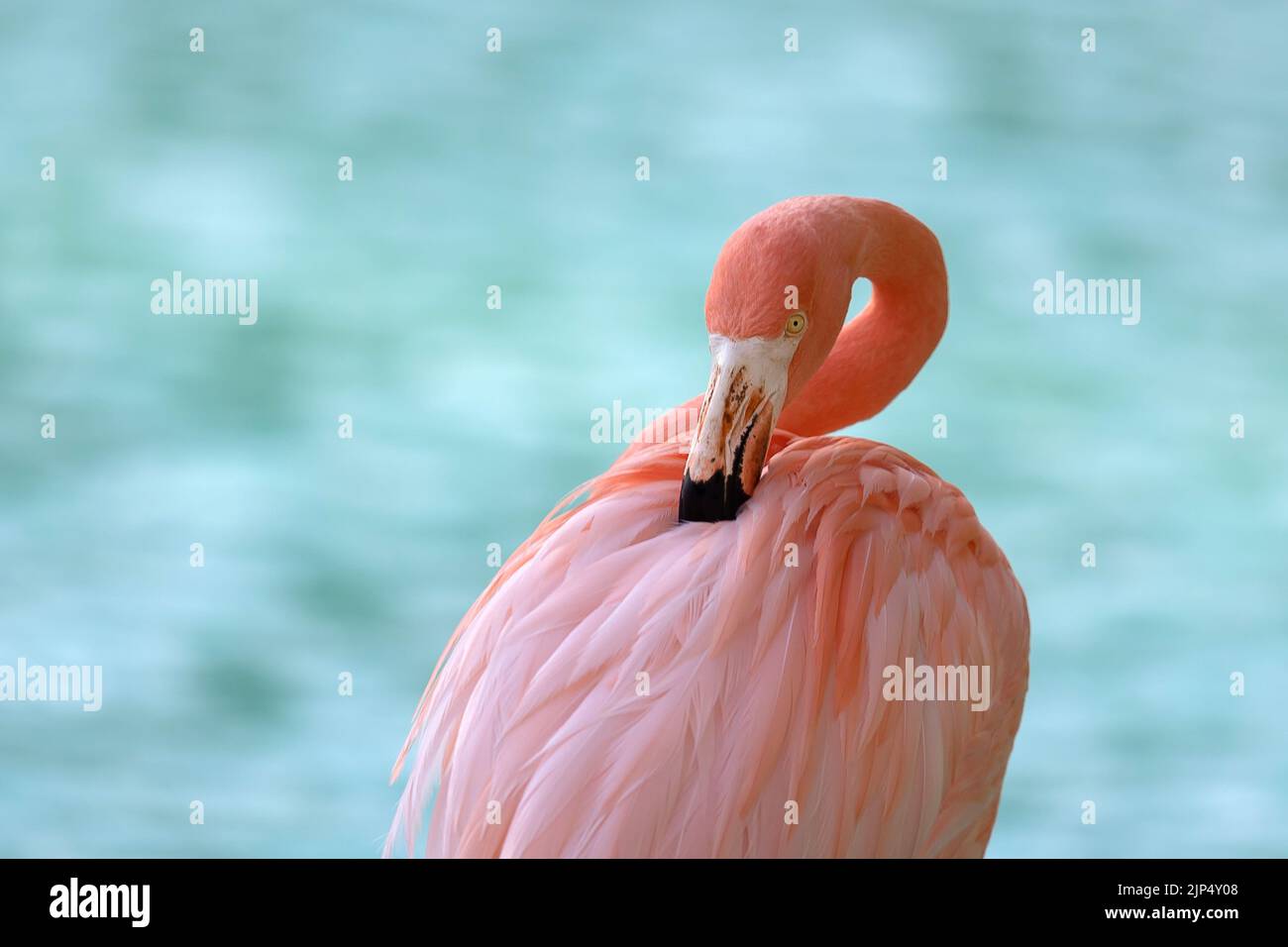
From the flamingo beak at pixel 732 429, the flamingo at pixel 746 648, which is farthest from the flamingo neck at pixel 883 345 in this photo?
the flamingo beak at pixel 732 429

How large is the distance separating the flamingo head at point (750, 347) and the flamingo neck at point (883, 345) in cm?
31

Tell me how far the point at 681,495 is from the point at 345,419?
3708 millimetres

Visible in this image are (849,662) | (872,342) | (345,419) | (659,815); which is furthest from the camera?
(345,419)

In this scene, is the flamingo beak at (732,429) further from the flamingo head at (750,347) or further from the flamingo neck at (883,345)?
the flamingo neck at (883,345)

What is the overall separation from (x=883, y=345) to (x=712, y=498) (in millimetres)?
610

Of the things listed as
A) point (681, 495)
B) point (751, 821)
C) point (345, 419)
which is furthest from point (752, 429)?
point (345, 419)

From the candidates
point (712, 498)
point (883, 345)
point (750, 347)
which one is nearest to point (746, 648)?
point (712, 498)

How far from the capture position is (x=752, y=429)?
1985 millimetres

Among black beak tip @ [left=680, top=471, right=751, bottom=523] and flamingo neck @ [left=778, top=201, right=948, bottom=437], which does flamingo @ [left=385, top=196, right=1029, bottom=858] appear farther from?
flamingo neck @ [left=778, top=201, right=948, bottom=437]

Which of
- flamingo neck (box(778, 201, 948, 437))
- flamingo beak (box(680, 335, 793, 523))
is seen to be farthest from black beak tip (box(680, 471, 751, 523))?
flamingo neck (box(778, 201, 948, 437))

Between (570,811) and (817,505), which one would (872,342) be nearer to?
(817,505)

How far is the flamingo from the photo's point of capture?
1.81 m

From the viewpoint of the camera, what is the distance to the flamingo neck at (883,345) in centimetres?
240
